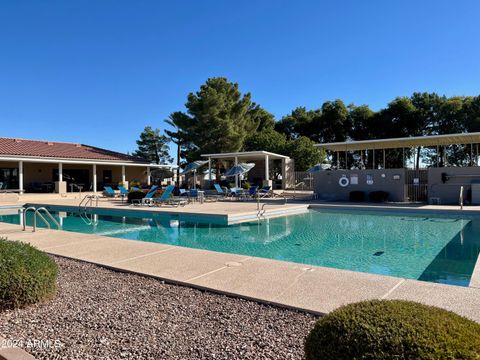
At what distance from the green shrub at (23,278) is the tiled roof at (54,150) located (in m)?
23.4

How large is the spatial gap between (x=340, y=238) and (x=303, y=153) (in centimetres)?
2119

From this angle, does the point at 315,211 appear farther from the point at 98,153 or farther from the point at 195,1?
the point at 98,153

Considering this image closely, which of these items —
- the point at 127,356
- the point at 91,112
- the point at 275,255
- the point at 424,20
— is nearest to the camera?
the point at 127,356

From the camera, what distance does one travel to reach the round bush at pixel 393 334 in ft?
5.52

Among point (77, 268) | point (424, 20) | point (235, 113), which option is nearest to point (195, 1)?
point (424, 20)

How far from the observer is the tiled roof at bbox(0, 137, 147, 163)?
84.0 ft

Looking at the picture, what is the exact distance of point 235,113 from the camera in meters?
33.3

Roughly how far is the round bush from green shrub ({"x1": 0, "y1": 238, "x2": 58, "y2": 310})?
322 centimetres

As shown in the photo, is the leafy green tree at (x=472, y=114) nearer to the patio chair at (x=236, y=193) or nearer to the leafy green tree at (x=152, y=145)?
the patio chair at (x=236, y=193)

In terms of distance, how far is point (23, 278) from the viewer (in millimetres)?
3844

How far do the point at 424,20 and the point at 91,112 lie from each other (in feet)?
96.6

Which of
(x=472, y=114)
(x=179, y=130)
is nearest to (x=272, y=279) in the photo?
(x=179, y=130)

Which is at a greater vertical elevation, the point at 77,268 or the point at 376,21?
the point at 376,21

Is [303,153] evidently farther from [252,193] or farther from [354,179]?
[354,179]
